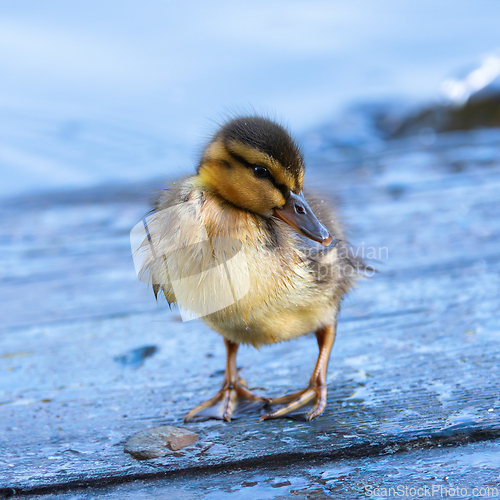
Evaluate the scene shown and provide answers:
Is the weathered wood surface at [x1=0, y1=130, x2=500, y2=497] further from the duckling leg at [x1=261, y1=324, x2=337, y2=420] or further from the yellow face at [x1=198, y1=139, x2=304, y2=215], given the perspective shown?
the yellow face at [x1=198, y1=139, x2=304, y2=215]

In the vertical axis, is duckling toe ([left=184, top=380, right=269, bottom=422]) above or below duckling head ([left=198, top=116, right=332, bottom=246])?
below

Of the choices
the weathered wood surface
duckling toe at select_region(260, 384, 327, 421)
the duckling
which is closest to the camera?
the weathered wood surface

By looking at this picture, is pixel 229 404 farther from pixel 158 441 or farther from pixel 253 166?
pixel 253 166

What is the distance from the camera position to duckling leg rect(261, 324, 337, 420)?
6.65ft

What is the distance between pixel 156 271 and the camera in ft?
6.52

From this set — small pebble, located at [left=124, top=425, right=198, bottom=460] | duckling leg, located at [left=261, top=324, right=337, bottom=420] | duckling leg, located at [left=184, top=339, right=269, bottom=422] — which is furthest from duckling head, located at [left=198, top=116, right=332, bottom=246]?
small pebble, located at [left=124, top=425, right=198, bottom=460]

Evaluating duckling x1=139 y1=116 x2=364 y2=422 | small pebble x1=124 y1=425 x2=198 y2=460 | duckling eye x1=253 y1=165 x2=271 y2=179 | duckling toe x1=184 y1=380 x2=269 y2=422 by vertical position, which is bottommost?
small pebble x1=124 y1=425 x2=198 y2=460

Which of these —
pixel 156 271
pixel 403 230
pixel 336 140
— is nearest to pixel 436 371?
pixel 156 271

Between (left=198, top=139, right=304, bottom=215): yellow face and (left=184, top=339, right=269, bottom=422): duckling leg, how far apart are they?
23.8 inches

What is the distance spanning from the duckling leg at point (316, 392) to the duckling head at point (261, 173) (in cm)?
46

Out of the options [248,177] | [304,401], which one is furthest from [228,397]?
[248,177]

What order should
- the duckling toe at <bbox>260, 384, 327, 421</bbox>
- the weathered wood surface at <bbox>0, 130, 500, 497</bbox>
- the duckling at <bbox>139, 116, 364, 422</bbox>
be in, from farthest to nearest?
1. the duckling toe at <bbox>260, 384, 327, 421</bbox>
2. the duckling at <bbox>139, 116, 364, 422</bbox>
3. the weathered wood surface at <bbox>0, 130, 500, 497</bbox>

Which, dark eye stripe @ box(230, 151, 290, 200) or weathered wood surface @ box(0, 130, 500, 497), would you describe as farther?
dark eye stripe @ box(230, 151, 290, 200)

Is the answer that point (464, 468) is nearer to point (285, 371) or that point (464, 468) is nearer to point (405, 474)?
point (405, 474)
